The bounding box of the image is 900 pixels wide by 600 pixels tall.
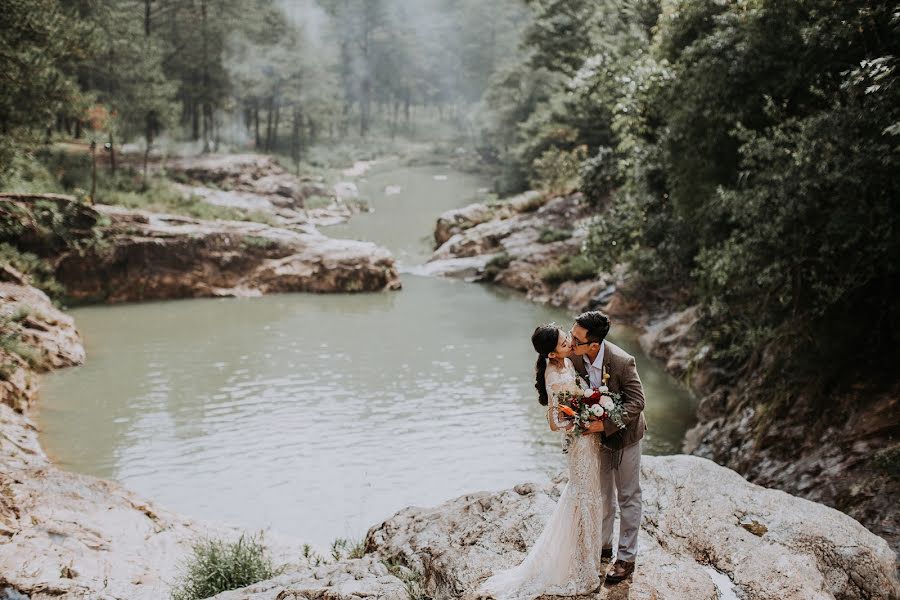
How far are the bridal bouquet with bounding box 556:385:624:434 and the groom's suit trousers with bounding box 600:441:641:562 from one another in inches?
14.9

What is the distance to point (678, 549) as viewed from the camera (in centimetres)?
550

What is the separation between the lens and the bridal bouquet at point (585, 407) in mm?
4695

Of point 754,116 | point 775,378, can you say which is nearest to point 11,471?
point 775,378

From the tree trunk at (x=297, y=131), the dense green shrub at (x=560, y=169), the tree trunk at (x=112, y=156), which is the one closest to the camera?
the tree trunk at (x=112, y=156)

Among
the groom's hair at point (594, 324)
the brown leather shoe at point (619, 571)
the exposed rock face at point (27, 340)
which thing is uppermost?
the groom's hair at point (594, 324)

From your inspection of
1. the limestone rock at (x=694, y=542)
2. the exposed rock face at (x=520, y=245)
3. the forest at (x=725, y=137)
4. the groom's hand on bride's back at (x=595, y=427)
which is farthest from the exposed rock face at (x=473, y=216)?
the groom's hand on bride's back at (x=595, y=427)

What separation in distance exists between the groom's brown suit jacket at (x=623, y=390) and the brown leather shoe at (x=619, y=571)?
2.76ft

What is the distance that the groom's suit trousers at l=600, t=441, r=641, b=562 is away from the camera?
487 cm

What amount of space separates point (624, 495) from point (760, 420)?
250 inches

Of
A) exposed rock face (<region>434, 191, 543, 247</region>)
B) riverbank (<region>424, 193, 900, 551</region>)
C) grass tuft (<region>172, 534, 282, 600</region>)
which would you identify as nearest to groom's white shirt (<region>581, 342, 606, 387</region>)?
grass tuft (<region>172, 534, 282, 600</region>)

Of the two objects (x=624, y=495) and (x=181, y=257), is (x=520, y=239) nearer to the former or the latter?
(x=181, y=257)

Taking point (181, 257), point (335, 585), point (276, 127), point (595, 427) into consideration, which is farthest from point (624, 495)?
point (276, 127)

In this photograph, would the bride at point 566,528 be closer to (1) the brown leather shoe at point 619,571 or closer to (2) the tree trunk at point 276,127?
(1) the brown leather shoe at point 619,571

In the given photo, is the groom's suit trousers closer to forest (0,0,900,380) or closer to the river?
forest (0,0,900,380)
